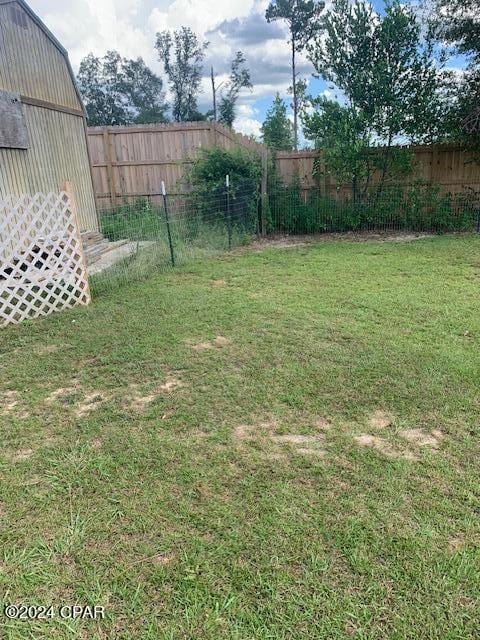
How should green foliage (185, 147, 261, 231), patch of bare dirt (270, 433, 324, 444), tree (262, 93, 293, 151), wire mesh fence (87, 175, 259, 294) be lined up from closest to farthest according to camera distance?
1. patch of bare dirt (270, 433, 324, 444)
2. wire mesh fence (87, 175, 259, 294)
3. green foliage (185, 147, 261, 231)
4. tree (262, 93, 293, 151)

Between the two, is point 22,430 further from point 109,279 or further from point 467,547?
point 109,279

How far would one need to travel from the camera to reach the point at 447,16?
8.09m

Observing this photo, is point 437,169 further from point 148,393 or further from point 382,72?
point 148,393

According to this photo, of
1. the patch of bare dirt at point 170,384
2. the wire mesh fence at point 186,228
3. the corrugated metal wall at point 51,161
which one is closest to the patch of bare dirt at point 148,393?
the patch of bare dirt at point 170,384

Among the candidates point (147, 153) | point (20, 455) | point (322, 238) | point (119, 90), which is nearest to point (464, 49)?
point (322, 238)

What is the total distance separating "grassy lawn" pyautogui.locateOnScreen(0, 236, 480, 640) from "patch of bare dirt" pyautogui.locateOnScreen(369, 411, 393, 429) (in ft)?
0.04

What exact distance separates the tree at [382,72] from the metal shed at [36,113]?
4.82m

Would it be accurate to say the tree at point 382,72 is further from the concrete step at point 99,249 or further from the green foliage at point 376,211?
the concrete step at point 99,249

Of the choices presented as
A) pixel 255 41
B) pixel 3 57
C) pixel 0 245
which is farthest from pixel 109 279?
pixel 255 41

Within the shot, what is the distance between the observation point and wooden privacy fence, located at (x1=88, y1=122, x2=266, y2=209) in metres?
9.81

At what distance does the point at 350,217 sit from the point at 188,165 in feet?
12.0

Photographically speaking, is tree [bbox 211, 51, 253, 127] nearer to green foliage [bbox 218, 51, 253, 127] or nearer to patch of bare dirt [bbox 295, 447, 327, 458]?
green foliage [bbox 218, 51, 253, 127]

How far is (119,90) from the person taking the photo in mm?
29719

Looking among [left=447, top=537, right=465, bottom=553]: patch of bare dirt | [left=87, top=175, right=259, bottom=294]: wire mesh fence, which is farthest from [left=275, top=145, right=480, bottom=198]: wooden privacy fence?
[left=447, top=537, right=465, bottom=553]: patch of bare dirt
